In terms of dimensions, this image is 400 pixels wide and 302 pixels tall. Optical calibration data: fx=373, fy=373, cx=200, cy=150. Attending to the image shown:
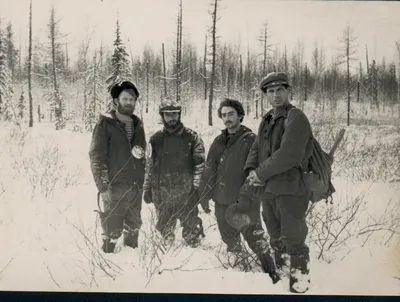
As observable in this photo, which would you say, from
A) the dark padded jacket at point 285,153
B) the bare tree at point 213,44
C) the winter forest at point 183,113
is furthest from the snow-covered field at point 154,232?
the dark padded jacket at point 285,153

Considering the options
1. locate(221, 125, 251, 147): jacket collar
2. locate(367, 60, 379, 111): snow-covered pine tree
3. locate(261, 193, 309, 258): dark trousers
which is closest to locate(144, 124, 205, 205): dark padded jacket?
locate(221, 125, 251, 147): jacket collar

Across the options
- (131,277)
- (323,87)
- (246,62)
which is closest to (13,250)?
(131,277)

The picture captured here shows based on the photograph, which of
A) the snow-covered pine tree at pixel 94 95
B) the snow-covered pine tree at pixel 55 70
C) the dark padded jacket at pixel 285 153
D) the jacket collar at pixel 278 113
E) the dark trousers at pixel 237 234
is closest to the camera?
the dark padded jacket at pixel 285 153

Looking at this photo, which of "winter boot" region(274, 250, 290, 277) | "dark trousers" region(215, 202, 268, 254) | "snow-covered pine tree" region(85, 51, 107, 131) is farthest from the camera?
"snow-covered pine tree" region(85, 51, 107, 131)

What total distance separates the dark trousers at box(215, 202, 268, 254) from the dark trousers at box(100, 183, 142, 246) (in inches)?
32.2


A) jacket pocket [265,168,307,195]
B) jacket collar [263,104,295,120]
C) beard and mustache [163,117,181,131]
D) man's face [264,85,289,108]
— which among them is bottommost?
jacket pocket [265,168,307,195]

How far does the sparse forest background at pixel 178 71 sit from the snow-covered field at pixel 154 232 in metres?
0.26

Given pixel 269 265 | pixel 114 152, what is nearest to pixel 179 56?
pixel 114 152

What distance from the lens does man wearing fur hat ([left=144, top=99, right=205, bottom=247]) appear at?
3730 millimetres

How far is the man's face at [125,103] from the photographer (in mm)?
3736

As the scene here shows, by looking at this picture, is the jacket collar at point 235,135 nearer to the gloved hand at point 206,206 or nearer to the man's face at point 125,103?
the gloved hand at point 206,206

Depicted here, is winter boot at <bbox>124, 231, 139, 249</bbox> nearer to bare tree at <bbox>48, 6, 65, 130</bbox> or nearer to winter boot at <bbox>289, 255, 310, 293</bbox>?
bare tree at <bbox>48, 6, 65, 130</bbox>

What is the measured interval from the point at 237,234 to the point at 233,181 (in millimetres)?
545

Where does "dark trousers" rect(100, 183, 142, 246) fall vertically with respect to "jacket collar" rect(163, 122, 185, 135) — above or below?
below
